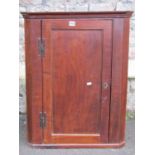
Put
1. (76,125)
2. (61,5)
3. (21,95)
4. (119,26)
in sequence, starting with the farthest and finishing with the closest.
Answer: (21,95) < (61,5) < (76,125) < (119,26)

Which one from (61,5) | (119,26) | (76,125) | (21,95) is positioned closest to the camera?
(119,26)

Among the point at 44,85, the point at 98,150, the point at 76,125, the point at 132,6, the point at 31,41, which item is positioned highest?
the point at 132,6

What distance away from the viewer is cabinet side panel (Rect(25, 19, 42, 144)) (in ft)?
9.46

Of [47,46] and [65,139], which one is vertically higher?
[47,46]

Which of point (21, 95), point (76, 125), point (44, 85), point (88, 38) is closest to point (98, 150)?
point (76, 125)

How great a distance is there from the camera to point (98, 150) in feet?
10.2

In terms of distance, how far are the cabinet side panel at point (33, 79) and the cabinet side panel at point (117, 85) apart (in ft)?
2.74

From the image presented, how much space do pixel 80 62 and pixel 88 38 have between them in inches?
11.1

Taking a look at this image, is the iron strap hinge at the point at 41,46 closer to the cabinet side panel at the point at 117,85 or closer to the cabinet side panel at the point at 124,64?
the cabinet side panel at the point at 117,85

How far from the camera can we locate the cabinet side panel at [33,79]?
2.88 m

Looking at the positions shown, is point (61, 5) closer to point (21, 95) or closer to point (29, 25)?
point (29, 25)

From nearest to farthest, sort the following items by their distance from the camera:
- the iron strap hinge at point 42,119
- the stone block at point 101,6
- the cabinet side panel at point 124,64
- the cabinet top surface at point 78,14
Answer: the cabinet top surface at point 78,14, the cabinet side panel at point 124,64, the iron strap hinge at point 42,119, the stone block at point 101,6

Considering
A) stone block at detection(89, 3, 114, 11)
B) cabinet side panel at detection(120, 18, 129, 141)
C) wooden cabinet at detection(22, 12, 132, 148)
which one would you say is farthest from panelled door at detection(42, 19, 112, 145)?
stone block at detection(89, 3, 114, 11)

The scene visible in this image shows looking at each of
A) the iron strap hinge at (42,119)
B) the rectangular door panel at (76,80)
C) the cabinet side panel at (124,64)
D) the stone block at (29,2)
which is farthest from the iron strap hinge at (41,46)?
the stone block at (29,2)
